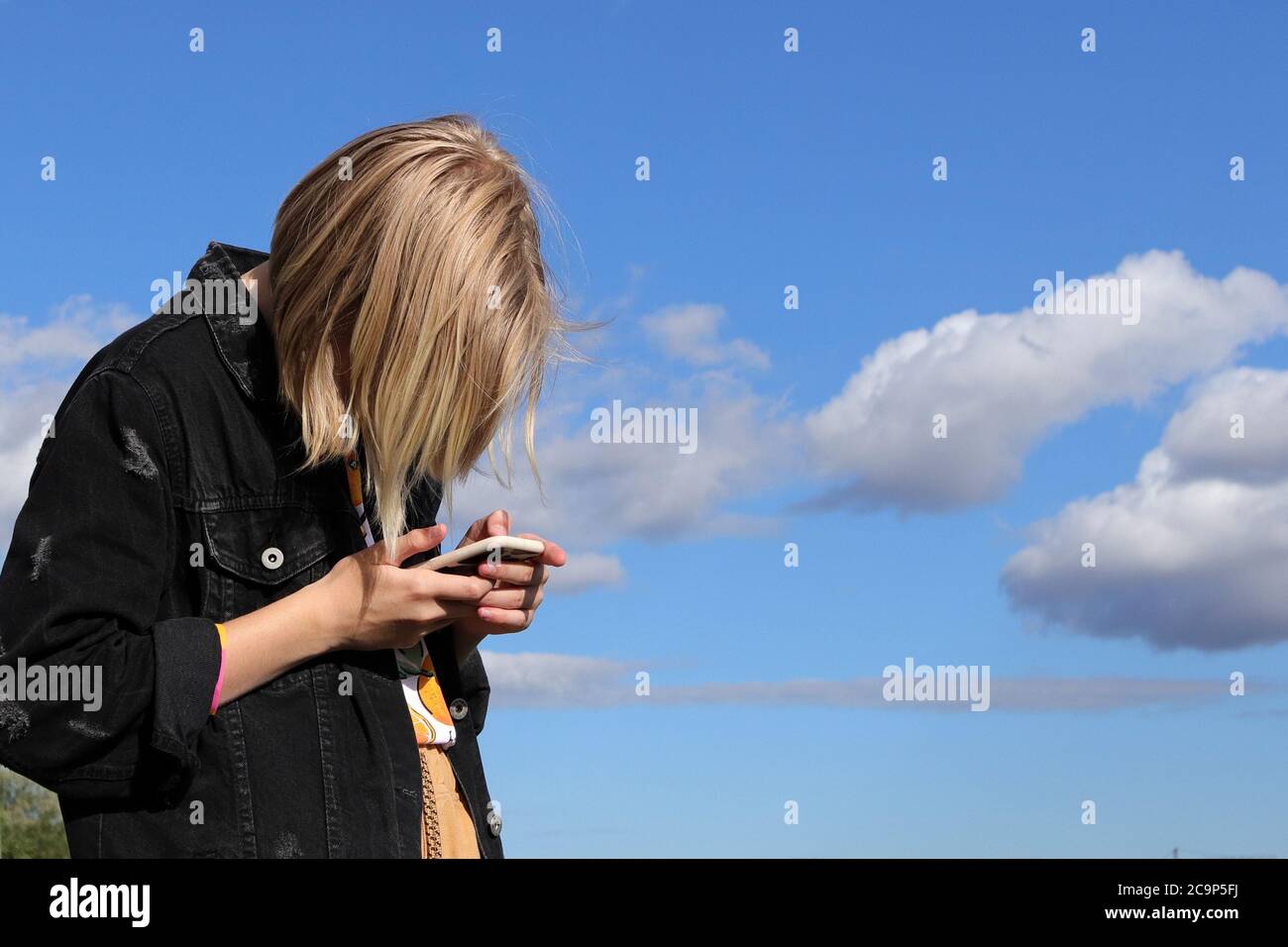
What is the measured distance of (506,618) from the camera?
144 inches

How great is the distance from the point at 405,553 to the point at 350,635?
0.27m

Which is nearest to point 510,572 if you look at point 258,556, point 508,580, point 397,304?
point 508,580

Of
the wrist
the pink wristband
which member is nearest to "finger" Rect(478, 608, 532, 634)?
the wrist

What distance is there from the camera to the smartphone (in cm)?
340

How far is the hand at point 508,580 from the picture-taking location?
3.53 metres

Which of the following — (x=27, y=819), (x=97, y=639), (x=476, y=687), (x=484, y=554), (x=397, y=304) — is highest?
(x=397, y=304)

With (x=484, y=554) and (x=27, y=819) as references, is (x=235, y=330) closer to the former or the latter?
(x=484, y=554)

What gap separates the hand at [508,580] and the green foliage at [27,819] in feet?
89.1

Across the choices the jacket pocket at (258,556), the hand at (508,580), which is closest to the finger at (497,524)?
the hand at (508,580)

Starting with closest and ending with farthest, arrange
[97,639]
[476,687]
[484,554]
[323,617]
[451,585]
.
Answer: [97,639]
[323,617]
[451,585]
[484,554]
[476,687]

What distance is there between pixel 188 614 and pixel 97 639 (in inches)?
13.8
